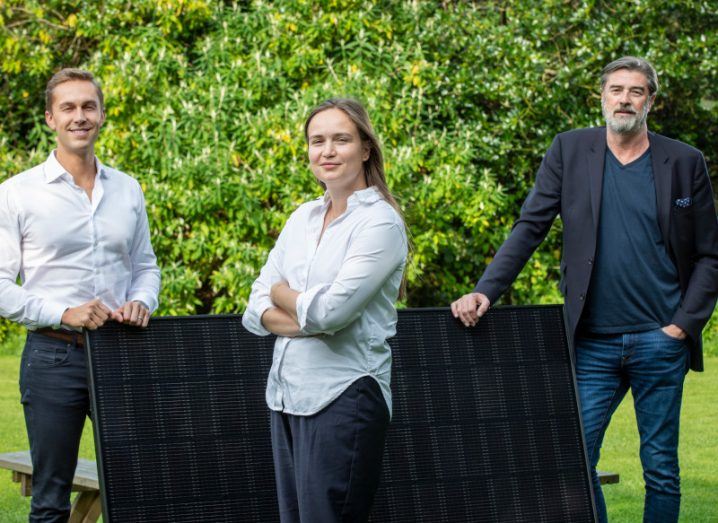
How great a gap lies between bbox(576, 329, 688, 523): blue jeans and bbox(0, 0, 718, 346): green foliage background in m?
6.99

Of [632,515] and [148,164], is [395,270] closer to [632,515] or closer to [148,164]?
[632,515]

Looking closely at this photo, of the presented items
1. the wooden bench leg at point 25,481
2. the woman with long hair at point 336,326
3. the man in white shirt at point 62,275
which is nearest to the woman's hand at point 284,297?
the woman with long hair at point 336,326

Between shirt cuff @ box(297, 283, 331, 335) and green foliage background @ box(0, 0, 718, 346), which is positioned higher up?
green foliage background @ box(0, 0, 718, 346)

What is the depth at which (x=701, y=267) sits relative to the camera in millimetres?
5062

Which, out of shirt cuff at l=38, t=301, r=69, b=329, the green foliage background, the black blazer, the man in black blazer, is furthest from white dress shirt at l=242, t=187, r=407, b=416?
the green foliage background

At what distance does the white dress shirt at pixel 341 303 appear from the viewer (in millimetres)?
3516

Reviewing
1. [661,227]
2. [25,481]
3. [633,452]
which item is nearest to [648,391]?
[661,227]

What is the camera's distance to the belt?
4473 millimetres

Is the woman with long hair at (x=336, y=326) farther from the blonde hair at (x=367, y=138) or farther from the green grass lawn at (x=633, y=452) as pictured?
the green grass lawn at (x=633, y=452)

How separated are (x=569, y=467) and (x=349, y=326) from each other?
1880 mm

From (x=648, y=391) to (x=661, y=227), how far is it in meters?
0.68

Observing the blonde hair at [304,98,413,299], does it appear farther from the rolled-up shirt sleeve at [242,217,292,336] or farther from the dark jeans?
the dark jeans

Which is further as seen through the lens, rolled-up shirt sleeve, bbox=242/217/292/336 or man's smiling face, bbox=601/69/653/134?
man's smiling face, bbox=601/69/653/134

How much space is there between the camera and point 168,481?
15.2 feet
